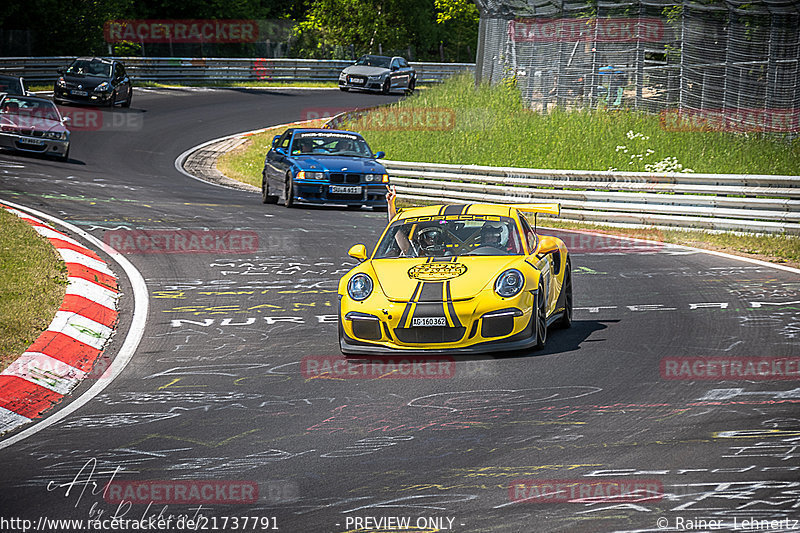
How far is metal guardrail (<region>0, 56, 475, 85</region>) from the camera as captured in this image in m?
42.8

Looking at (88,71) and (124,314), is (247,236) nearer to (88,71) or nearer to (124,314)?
(124,314)

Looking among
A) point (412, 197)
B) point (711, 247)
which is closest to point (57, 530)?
point (711, 247)

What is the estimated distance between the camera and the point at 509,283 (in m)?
9.04

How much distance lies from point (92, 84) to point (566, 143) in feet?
56.2

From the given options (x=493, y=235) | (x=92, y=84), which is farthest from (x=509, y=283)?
(x=92, y=84)

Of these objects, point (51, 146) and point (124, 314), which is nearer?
point (124, 314)

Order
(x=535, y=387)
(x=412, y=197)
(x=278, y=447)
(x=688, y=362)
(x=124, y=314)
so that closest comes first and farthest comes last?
(x=278, y=447)
(x=535, y=387)
(x=688, y=362)
(x=124, y=314)
(x=412, y=197)

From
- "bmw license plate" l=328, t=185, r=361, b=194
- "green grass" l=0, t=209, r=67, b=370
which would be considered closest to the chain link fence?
"bmw license plate" l=328, t=185, r=361, b=194

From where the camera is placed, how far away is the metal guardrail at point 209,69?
42812mm

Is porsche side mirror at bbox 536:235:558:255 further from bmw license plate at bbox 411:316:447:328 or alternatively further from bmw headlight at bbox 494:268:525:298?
bmw license plate at bbox 411:316:447:328

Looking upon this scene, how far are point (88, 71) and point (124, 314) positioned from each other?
27681mm

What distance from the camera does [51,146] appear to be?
2614 cm

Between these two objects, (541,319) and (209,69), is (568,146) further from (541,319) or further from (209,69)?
(209,69)

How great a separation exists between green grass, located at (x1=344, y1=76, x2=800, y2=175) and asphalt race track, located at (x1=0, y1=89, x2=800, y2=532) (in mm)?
10136
